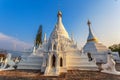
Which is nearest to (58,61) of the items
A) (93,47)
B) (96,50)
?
(96,50)

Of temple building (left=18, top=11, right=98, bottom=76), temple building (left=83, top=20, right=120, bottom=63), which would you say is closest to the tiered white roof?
temple building (left=83, top=20, right=120, bottom=63)

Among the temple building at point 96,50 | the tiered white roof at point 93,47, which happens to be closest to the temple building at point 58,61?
the temple building at point 96,50

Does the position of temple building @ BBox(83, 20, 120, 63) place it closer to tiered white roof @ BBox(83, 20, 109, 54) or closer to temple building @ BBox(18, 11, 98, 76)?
tiered white roof @ BBox(83, 20, 109, 54)

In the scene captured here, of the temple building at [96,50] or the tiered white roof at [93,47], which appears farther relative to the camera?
the tiered white roof at [93,47]

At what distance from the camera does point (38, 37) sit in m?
31.1

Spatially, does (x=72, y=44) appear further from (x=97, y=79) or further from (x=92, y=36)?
(x=92, y=36)

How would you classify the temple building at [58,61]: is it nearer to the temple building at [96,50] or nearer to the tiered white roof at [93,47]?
the temple building at [96,50]

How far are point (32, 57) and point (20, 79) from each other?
685cm

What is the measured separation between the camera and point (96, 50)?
22.0 meters

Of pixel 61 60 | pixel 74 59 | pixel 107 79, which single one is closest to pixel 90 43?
pixel 74 59

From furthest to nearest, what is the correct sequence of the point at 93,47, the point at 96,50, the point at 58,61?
the point at 93,47 < the point at 96,50 < the point at 58,61

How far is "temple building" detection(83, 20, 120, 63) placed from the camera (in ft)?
68.5

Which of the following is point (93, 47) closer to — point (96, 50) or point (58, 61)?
point (96, 50)

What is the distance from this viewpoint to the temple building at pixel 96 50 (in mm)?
20891
